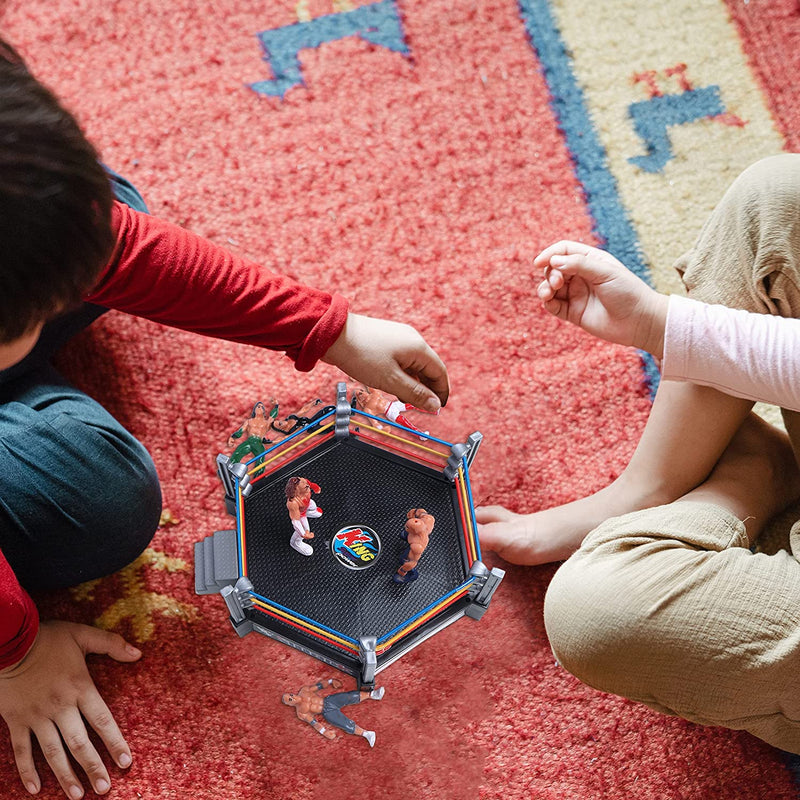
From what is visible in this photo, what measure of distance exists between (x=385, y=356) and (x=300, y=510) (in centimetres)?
16

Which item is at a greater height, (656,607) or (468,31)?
(468,31)

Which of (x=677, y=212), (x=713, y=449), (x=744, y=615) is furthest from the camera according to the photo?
(x=677, y=212)

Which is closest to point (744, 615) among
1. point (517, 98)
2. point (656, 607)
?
point (656, 607)

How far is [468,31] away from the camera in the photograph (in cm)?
108

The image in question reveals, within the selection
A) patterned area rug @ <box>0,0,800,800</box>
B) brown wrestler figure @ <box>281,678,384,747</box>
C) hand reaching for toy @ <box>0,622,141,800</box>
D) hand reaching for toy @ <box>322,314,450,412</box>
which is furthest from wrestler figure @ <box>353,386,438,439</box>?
hand reaching for toy @ <box>0,622,141,800</box>

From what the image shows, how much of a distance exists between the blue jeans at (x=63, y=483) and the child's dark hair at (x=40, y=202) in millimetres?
228

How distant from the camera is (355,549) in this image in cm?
72

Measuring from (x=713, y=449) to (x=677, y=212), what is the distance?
0.35 meters

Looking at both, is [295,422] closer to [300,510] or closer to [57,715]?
[300,510]

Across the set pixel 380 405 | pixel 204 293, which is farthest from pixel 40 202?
pixel 380 405

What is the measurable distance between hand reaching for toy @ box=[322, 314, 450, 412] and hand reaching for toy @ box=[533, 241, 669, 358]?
125mm

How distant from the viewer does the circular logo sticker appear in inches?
28.5

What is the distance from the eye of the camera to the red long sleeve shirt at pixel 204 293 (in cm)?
74

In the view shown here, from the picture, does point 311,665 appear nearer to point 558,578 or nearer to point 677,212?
point 558,578
